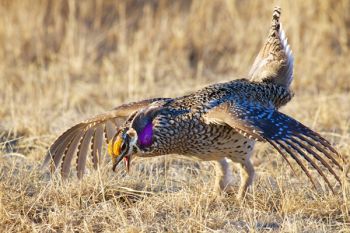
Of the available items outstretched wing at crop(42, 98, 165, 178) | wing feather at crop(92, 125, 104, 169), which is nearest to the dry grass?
outstretched wing at crop(42, 98, 165, 178)

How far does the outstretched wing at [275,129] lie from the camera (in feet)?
14.5

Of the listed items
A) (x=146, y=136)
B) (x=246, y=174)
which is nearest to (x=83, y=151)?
(x=146, y=136)

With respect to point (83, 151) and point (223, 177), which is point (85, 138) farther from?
point (223, 177)

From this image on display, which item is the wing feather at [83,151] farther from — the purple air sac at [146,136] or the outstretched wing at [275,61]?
the outstretched wing at [275,61]

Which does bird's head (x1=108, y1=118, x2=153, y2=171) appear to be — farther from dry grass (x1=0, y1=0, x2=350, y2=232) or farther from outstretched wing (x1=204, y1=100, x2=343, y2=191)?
outstretched wing (x1=204, y1=100, x2=343, y2=191)

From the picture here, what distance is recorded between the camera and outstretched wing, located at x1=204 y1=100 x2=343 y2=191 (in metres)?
4.42

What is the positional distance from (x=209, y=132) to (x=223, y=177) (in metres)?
0.46

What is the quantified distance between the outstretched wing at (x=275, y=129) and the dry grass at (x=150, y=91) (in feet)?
1.00

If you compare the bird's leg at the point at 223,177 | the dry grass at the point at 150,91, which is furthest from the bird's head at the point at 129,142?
the bird's leg at the point at 223,177

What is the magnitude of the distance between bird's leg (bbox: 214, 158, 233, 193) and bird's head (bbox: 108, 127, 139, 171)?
1.97ft

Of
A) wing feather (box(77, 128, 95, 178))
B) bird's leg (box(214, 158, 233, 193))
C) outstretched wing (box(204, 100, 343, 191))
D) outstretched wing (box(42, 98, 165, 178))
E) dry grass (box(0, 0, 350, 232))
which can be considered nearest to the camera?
outstretched wing (box(204, 100, 343, 191))

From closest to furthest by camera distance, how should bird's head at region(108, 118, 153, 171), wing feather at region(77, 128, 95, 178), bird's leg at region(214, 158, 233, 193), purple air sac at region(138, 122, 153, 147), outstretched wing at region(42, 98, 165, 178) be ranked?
bird's head at region(108, 118, 153, 171)
purple air sac at region(138, 122, 153, 147)
bird's leg at region(214, 158, 233, 193)
outstretched wing at region(42, 98, 165, 178)
wing feather at region(77, 128, 95, 178)

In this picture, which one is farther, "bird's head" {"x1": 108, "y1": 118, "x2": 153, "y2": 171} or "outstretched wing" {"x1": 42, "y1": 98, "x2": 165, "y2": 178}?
"outstretched wing" {"x1": 42, "y1": 98, "x2": 165, "y2": 178}

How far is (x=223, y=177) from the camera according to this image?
5.13 metres
